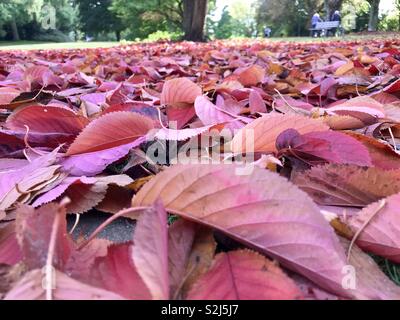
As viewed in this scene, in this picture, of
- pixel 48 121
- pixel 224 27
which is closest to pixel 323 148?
pixel 48 121

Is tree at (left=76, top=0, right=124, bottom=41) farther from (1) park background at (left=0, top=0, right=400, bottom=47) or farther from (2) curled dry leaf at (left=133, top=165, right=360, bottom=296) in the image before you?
(2) curled dry leaf at (left=133, top=165, right=360, bottom=296)

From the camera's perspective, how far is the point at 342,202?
1.94ft

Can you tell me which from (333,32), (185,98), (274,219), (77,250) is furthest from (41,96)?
(333,32)

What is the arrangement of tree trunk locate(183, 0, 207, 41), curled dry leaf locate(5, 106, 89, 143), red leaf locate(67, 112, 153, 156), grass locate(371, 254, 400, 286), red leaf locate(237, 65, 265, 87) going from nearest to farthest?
grass locate(371, 254, 400, 286)
red leaf locate(67, 112, 153, 156)
curled dry leaf locate(5, 106, 89, 143)
red leaf locate(237, 65, 265, 87)
tree trunk locate(183, 0, 207, 41)

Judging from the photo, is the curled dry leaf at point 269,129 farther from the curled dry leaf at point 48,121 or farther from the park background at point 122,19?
the park background at point 122,19

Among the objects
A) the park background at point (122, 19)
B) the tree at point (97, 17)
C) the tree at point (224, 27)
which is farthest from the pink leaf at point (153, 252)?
the tree at point (97, 17)

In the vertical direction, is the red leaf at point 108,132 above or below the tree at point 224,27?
above

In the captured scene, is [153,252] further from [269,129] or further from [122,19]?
[122,19]

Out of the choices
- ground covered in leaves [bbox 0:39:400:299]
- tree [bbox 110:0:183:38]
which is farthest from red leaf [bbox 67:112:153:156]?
tree [bbox 110:0:183:38]

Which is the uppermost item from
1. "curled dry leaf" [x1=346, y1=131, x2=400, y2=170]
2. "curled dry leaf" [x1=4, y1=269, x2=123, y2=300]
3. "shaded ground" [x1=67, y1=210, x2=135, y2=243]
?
"curled dry leaf" [x1=346, y1=131, x2=400, y2=170]

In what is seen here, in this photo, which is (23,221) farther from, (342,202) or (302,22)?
(302,22)

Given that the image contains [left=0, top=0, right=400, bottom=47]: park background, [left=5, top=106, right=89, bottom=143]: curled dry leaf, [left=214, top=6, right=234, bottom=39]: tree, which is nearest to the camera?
[left=5, top=106, right=89, bottom=143]: curled dry leaf

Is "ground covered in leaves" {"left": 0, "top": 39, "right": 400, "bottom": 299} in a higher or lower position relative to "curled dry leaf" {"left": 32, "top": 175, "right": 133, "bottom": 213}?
higher
